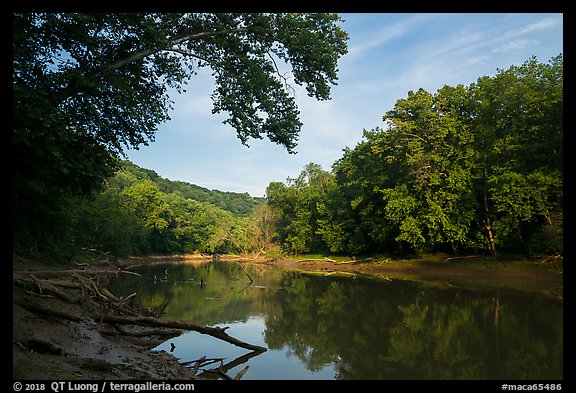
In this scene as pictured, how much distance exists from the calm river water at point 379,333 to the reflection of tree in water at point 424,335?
0.03 meters

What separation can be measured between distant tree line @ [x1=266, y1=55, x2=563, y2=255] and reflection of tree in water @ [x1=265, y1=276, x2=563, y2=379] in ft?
38.0

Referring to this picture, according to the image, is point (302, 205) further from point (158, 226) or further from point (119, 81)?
point (119, 81)

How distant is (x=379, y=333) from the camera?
1395cm

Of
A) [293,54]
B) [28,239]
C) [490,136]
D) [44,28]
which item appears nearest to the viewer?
[44,28]

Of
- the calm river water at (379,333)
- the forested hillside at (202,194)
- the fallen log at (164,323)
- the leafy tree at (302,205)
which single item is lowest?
the calm river water at (379,333)

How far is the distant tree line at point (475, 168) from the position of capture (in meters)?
29.2

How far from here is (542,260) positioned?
2933 cm

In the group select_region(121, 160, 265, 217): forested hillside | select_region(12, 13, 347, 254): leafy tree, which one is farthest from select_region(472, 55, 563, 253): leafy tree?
select_region(121, 160, 265, 217): forested hillside

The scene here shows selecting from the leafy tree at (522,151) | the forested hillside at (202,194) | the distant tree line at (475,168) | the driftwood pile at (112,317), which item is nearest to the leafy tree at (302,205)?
the distant tree line at (475,168)

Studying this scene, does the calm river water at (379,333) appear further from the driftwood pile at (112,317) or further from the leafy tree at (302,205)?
the leafy tree at (302,205)

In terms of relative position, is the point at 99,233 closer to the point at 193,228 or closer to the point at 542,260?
the point at 542,260

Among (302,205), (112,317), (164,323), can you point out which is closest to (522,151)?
(164,323)

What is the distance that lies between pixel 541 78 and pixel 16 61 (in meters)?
35.5
